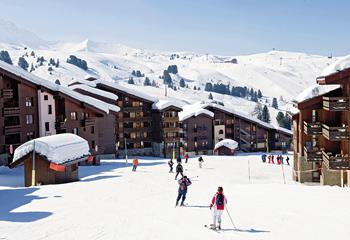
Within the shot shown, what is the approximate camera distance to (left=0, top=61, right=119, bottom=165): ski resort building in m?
46.2

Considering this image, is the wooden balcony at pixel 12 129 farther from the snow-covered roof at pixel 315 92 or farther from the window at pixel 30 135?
the snow-covered roof at pixel 315 92

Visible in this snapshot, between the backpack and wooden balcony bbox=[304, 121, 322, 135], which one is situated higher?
wooden balcony bbox=[304, 121, 322, 135]

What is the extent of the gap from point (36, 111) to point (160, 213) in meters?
35.3

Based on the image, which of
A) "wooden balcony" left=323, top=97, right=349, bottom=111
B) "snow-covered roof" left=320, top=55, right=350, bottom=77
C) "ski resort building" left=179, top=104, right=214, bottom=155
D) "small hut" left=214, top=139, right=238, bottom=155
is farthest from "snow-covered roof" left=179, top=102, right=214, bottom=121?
"snow-covered roof" left=320, top=55, right=350, bottom=77

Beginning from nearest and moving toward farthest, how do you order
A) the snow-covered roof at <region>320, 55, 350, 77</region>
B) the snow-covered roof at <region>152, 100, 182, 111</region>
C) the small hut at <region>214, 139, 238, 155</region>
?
the snow-covered roof at <region>320, 55, 350, 77</region> → the snow-covered roof at <region>152, 100, 182, 111</region> → the small hut at <region>214, 139, 238, 155</region>

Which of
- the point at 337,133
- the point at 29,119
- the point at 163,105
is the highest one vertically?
the point at 163,105

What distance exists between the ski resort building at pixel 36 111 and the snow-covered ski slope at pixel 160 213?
2308 cm

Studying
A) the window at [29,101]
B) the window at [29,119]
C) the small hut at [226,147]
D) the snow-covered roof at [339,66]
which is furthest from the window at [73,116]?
the small hut at [226,147]

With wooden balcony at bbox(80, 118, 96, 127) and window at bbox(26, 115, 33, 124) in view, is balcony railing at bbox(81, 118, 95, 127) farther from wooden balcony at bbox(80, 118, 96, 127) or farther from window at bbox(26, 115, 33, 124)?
window at bbox(26, 115, 33, 124)

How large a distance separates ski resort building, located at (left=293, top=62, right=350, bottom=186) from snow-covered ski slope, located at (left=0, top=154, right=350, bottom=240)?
922 centimetres

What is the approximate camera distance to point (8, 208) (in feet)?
66.6

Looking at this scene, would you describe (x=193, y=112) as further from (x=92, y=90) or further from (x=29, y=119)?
(x=29, y=119)

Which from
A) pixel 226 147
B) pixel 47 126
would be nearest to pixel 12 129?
pixel 47 126

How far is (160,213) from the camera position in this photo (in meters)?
18.6
